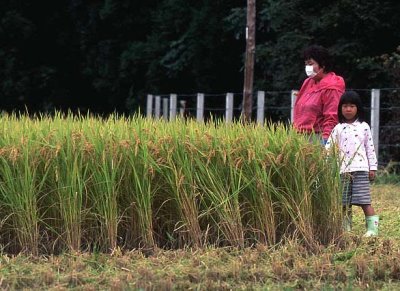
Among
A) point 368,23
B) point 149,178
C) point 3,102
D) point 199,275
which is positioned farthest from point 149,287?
point 3,102

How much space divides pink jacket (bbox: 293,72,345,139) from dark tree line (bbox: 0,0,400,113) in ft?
26.1

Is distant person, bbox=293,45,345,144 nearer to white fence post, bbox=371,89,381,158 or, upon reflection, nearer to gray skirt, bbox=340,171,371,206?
gray skirt, bbox=340,171,371,206

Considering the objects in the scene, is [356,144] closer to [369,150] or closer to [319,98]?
[369,150]

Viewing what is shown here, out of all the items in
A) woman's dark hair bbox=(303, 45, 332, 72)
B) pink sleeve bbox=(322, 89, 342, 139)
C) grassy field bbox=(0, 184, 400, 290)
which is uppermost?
woman's dark hair bbox=(303, 45, 332, 72)

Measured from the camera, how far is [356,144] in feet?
26.0

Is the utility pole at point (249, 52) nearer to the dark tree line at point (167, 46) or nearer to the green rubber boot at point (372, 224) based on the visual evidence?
the dark tree line at point (167, 46)

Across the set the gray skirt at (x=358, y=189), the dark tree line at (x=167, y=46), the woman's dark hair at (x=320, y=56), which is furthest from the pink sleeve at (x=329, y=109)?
the dark tree line at (x=167, y=46)

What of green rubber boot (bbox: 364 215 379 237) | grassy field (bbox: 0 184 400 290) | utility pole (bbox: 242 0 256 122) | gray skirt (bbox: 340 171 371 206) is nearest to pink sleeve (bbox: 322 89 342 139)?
gray skirt (bbox: 340 171 371 206)

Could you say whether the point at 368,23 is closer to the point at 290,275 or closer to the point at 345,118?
the point at 345,118

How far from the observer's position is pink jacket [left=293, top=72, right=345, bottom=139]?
853 centimetres

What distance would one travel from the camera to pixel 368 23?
2083cm

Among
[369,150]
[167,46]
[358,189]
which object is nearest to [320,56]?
[369,150]

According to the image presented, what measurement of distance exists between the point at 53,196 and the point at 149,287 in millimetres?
1458

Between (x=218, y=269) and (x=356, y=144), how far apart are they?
7.50 feet
